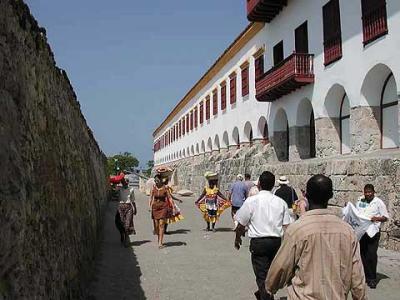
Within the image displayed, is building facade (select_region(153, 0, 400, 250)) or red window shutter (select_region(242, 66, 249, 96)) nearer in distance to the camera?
building facade (select_region(153, 0, 400, 250))

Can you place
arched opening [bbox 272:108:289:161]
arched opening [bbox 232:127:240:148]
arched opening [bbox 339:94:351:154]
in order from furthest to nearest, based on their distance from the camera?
arched opening [bbox 232:127:240:148] < arched opening [bbox 272:108:289:161] < arched opening [bbox 339:94:351:154]

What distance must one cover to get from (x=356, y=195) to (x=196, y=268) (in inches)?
197

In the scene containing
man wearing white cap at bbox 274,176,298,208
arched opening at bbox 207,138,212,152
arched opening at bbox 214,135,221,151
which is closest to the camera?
man wearing white cap at bbox 274,176,298,208

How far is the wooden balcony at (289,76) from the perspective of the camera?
56.2 feet

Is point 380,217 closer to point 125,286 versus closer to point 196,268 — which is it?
point 196,268

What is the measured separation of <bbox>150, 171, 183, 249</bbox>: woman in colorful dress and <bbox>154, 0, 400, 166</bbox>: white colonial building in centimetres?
601

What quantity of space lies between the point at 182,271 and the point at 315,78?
418 inches

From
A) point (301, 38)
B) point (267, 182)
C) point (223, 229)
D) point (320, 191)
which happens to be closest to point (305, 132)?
point (301, 38)

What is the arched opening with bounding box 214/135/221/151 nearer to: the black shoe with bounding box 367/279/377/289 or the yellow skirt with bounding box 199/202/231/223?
the yellow skirt with bounding box 199/202/231/223

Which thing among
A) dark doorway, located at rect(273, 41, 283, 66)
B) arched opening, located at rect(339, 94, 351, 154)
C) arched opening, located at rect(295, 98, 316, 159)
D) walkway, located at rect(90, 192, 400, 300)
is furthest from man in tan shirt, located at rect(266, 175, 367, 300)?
dark doorway, located at rect(273, 41, 283, 66)

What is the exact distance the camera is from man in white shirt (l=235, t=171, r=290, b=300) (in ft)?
17.9

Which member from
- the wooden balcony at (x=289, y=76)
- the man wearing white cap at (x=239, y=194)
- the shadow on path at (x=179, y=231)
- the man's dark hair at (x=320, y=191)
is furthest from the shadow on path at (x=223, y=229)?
the man's dark hair at (x=320, y=191)

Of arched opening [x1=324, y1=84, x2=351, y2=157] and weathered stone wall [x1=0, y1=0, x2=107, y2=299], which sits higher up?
arched opening [x1=324, y1=84, x2=351, y2=157]

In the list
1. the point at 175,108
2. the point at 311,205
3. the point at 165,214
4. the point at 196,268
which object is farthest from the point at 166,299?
the point at 175,108
